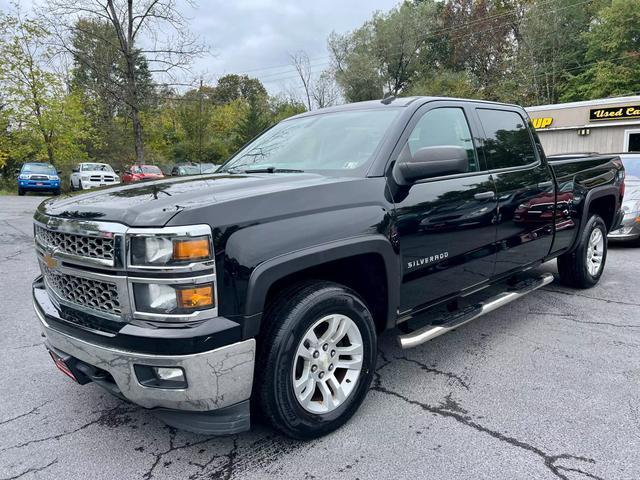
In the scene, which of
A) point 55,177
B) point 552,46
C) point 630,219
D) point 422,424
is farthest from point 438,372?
point 552,46

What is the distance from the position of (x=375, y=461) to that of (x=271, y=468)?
53 cm

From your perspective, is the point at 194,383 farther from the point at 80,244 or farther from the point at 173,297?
the point at 80,244

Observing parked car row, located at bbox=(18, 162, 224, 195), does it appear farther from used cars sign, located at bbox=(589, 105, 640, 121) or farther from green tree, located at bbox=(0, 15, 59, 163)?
used cars sign, located at bbox=(589, 105, 640, 121)

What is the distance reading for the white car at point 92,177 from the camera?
2168 centimetres

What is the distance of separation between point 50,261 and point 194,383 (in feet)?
3.74

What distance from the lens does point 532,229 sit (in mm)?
4109

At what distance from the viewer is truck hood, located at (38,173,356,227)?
7.13ft

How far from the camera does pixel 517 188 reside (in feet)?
12.8

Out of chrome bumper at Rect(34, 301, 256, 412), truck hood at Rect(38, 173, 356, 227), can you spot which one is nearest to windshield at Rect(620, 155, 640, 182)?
truck hood at Rect(38, 173, 356, 227)

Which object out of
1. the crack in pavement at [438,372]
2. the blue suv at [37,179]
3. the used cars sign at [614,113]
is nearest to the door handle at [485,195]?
the crack in pavement at [438,372]

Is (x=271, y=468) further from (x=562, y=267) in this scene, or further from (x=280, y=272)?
(x=562, y=267)

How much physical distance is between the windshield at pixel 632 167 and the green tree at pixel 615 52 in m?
24.7

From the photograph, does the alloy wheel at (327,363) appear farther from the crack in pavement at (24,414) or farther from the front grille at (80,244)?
the crack in pavement at (24,414)

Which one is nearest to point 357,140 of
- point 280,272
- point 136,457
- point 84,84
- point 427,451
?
point 280,272
